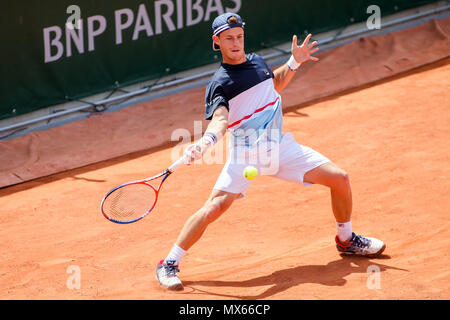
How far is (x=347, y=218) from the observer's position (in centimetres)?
591

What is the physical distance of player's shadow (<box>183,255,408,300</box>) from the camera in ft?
18.2

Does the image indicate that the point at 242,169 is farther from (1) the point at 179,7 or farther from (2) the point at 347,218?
(1) the point at 179,7

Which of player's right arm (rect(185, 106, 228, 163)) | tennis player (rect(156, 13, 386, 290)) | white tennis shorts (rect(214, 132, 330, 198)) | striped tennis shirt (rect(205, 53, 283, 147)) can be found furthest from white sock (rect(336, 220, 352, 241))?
player's right arm (rect(185, 106, 228, 163))

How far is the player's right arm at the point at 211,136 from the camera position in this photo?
530 centimetres

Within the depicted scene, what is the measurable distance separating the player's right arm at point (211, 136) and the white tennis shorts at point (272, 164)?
298mm

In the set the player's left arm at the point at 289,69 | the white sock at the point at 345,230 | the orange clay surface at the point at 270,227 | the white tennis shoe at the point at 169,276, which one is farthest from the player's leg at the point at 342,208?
the white tennis shoe at the point at 169,276

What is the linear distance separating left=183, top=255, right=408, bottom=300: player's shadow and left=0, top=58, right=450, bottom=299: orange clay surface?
0.01 m

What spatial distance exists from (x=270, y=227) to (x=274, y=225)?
5 centimetres

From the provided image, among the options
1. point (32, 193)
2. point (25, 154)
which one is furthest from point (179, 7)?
point (32, 193)

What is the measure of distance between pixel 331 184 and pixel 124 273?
1.75 m

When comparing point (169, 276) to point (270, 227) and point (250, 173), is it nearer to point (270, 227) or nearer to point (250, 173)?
point (250, 173)

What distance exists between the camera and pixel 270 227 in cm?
677

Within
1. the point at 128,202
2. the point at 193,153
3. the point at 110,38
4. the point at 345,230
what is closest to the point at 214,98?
the point at 193,153

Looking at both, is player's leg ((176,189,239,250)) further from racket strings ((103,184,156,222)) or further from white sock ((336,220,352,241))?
white sock ((336,220,352,241))
